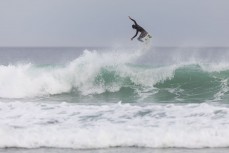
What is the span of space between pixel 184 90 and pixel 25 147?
9450 millimetres

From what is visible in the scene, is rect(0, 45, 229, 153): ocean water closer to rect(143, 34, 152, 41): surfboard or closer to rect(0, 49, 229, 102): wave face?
rect(0, 49, 229, 102): wave face

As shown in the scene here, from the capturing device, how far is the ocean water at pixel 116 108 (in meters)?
10.9

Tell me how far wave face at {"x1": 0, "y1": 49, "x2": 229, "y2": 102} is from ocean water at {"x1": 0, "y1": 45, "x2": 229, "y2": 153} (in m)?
0.04

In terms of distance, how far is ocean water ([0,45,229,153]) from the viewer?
1091cm

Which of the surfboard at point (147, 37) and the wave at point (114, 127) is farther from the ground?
the surfboard at point (147, 37)

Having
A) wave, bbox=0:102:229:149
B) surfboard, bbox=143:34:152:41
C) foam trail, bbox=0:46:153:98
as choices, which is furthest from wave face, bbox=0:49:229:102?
wave, bbox=0:102:229:149

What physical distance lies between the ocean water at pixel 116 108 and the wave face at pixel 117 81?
0.13 ft

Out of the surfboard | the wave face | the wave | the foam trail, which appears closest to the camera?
the wave

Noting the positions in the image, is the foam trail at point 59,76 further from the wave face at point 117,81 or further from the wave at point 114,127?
the wave at point 114,127

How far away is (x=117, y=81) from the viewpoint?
20.6 m

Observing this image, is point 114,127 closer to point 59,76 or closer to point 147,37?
point 147,37

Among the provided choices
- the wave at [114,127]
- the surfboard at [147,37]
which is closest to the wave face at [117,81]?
the surfboard at [147,37]

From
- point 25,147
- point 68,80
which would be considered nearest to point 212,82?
point 68,80

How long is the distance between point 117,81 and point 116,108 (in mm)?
6653
